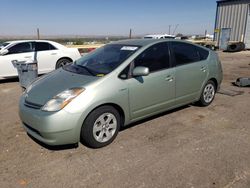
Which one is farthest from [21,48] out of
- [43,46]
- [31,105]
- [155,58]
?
[155,58]

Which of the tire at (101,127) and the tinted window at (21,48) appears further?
the tinted window at (21,48)

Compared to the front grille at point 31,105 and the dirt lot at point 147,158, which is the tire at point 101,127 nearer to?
the dirt lot at point 147,158

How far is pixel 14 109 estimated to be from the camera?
17.3 ft

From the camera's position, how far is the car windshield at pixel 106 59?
3761 millimetres

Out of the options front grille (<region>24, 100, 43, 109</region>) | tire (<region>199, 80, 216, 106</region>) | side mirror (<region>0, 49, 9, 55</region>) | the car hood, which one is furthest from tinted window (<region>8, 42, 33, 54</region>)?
tire (<region>199, 80, 216, 106</region>)

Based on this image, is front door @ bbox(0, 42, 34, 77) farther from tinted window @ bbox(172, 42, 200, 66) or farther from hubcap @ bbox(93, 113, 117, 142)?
hubcap @ bbox(93, 113, 117, 142)

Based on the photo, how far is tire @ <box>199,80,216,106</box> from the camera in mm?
5129

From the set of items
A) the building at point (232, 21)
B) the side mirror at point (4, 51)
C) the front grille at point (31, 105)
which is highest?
the building at point (232, 21)

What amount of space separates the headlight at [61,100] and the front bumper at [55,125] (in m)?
0.07

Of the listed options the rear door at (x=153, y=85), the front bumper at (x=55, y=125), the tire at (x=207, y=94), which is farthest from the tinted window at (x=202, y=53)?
the front bumper at (x=55, y=125)

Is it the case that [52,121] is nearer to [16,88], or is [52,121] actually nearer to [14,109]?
[14,109]

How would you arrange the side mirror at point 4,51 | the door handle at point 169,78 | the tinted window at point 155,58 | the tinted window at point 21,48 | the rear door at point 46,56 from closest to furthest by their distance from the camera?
the tinted window at point 155,58 < the door handle at point 169,78 < the side mirror at point 4,51 < the tinted window at point 21,48 < the rear door at point 46,56

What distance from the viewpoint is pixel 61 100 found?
10.5ft

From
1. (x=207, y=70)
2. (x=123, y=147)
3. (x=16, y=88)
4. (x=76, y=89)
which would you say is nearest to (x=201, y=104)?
(x=207, y=70)
